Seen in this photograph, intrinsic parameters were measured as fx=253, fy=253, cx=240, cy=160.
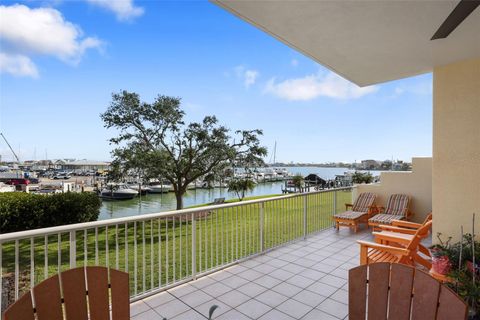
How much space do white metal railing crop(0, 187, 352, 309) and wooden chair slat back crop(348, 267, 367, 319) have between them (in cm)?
218

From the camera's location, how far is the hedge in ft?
26.3

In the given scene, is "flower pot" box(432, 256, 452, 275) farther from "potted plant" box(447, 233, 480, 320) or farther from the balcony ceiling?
the balcony ceiling

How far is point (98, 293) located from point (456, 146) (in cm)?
445

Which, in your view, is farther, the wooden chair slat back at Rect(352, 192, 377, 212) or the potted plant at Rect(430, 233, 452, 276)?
the wooden chair slat back at Rect(352, 192, 377, 212)

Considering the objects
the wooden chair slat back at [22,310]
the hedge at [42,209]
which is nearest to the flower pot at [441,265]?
the wooden chair slat back at [22,310]

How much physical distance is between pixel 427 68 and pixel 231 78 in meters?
13.1

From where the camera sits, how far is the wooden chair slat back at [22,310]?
49.3 inches

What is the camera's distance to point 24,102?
406 inches

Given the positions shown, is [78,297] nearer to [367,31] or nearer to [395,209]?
[367,31]

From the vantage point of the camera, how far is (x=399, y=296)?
1532 millimetres

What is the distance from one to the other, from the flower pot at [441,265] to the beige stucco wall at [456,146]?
33.7 inches

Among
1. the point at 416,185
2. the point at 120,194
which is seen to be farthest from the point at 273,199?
the point at 120,194

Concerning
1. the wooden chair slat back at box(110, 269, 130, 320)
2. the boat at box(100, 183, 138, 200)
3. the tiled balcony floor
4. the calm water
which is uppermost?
the wooden chair slat back at box(110, 269, 130, 320)

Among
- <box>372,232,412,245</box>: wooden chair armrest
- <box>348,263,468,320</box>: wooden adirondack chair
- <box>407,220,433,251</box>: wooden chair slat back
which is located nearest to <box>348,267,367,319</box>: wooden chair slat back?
<box>348,263,468,320</box>: wooden adirondack chair
